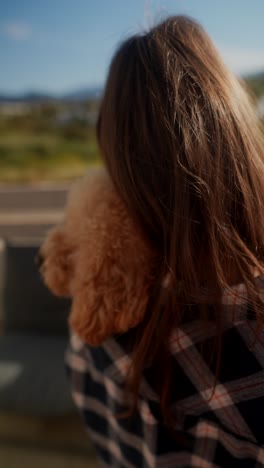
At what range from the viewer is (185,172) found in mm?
768

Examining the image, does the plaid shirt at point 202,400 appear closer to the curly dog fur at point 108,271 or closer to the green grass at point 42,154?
the curly dog fur at point 108,271

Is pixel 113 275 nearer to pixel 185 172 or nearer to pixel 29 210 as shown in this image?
pixel 185 172

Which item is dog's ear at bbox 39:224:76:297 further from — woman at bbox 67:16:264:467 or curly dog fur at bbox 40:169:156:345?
woman at bbox 67:16:264:467

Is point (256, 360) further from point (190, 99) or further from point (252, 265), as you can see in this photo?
point (190, 99)

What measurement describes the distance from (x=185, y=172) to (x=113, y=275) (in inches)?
9.7

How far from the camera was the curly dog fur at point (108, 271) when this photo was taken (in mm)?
808

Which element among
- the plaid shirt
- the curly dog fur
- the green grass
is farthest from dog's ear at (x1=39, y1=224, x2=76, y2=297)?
the green grass

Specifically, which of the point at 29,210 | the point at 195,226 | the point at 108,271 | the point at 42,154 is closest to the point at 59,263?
the point at 108,271

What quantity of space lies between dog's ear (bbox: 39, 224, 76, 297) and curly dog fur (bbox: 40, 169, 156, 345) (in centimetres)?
5

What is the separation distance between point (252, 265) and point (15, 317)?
151 cm

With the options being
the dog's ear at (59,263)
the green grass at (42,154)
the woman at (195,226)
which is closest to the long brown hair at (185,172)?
the woman at (195,226)

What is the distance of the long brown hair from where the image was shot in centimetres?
78

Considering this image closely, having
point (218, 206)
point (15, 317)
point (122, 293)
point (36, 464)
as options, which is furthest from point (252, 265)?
point (15, 317)

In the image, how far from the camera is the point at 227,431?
2.63 ft
